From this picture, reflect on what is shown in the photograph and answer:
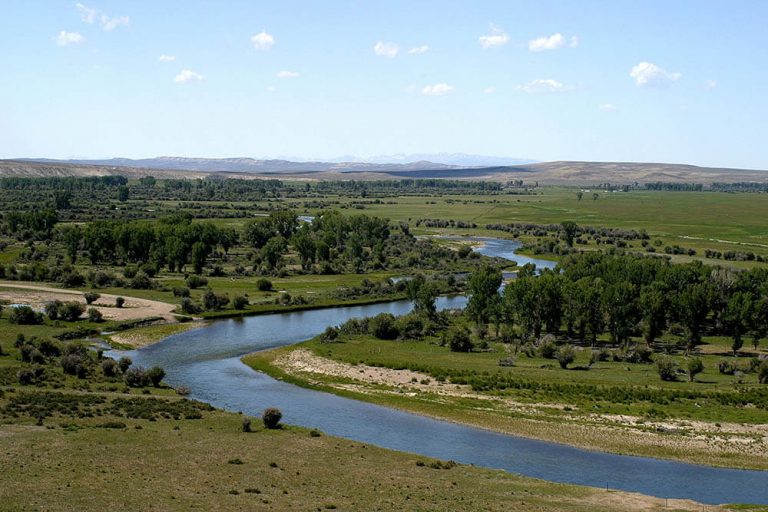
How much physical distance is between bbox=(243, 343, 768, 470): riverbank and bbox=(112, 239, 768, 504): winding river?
1.22 meters

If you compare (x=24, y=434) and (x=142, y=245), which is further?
(x=142, y=245)

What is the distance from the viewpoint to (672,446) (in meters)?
54.3

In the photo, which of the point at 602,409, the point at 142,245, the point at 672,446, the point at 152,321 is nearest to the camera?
the point at 672,446

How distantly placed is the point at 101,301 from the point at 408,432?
60.4 meters

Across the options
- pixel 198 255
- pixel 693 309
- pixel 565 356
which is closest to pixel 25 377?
pixel 565 356

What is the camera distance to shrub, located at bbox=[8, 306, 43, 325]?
8688cm

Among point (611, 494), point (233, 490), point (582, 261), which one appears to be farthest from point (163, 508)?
point (582, 261)

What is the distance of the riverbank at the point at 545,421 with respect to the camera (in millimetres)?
53719

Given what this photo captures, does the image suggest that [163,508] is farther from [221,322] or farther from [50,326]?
[221,322]

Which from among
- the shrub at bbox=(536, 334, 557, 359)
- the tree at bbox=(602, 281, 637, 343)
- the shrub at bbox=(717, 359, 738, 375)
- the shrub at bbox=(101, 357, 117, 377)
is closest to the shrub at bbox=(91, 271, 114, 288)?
the shrub at bbox=(101, 357, 117, 377)

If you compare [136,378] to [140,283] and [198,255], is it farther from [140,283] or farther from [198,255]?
[198,255]

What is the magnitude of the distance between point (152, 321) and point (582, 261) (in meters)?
57.8

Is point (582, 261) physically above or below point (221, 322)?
above

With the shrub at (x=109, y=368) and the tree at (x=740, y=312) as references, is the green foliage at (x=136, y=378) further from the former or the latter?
the tree at (x=740, y=312)
